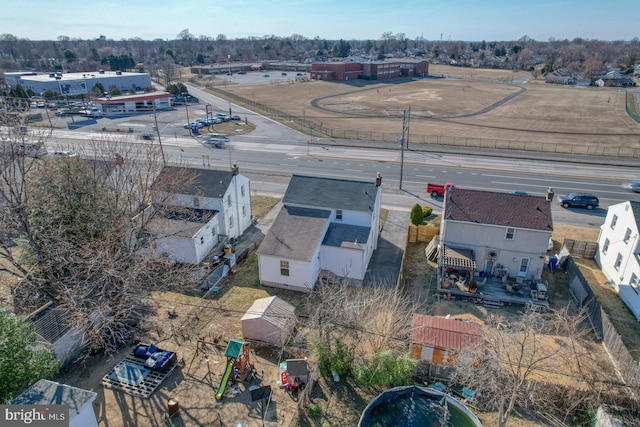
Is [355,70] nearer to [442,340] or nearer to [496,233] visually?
[496,233]

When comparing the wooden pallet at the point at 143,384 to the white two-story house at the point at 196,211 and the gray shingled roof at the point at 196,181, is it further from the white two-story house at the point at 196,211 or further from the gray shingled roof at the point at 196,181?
the gray shingled roof at the point at 196,181

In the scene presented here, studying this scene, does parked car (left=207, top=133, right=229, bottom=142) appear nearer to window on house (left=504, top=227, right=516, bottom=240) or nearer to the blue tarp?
window on house (left=504, top=227, right=516, bottom=240)

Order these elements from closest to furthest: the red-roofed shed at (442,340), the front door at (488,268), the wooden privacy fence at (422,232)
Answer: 1. the red-roofed shed at (442,340)
2. the front door at (488,268)
3. the wooden privacy fence at (422,232)

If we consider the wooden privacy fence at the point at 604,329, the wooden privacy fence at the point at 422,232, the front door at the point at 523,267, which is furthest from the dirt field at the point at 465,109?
the wooden privacy fence at the point at 604,329

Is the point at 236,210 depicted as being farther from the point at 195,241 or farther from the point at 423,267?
the point at 423,267

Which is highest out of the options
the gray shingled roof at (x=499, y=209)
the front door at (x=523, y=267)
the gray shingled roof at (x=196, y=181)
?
the gray shingled roof at (x=196, y=181)

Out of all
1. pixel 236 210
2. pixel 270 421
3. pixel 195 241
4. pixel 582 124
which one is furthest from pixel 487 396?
pixel 582 124
